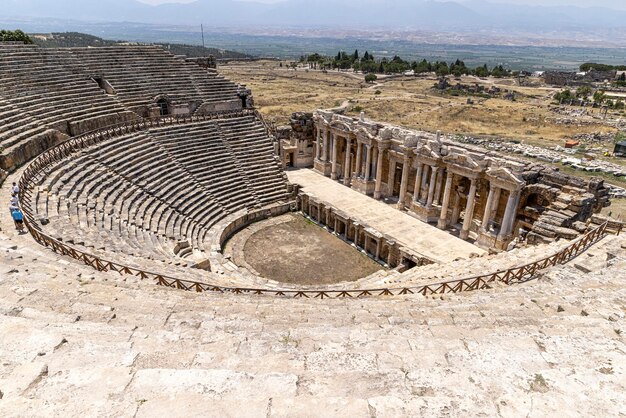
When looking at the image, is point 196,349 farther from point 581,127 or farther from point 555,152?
point 581,127

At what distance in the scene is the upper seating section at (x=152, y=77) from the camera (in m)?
32.0

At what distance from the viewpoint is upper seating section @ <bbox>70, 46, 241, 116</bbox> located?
1259 inches

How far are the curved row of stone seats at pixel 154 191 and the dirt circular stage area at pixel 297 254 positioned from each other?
1.93 meters

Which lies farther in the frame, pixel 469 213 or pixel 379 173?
pixel 379 173

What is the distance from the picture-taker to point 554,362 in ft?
21.2

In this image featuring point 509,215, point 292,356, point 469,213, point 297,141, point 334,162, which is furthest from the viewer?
point 297,141

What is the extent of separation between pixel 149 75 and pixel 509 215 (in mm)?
29325

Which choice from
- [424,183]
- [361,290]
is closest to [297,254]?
[424,183]

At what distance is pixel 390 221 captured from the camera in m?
27.7

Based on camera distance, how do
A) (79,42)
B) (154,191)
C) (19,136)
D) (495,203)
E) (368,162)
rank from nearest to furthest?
(19,136), (495,203), (154,191), (368,162), (79,42)

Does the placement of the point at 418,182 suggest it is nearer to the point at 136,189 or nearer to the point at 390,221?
the point at 390,221

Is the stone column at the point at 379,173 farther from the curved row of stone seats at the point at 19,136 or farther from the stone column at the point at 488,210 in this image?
the curved row of stone seats at the point at 19,136

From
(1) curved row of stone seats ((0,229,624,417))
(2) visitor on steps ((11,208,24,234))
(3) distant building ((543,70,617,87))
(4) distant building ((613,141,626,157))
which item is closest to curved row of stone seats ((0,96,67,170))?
(2) visitor on steps ((11,208,24,234))

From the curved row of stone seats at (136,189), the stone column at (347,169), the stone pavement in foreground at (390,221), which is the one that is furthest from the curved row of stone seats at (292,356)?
the stone column at (347,169)
